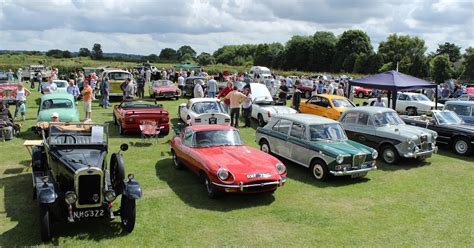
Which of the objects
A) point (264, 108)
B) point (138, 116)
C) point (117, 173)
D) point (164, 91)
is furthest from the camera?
point (164, 91)

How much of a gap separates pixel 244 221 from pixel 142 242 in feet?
6.75

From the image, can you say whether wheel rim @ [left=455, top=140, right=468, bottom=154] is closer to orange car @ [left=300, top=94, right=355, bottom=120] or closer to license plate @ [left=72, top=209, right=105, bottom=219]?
A: orange car @ [left=300, top=94, right=355, bottom=120]

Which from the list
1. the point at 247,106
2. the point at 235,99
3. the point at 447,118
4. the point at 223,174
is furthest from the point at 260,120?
the point at 223,174

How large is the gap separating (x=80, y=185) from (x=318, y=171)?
20.5 feet

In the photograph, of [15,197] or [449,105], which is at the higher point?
[449,105]

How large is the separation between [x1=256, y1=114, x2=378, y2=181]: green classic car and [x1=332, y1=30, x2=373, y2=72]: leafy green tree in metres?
71.8

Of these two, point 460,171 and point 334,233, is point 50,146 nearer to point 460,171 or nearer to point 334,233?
point 334,233

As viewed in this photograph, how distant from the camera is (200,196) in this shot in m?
9.31

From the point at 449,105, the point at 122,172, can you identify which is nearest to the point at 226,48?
the point at 449,105

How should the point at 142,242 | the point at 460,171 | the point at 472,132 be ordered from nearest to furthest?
the point at 142,242 < the point at 460,171 < the point at 472,132

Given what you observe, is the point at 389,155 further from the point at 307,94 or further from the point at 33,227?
the point at 307,94

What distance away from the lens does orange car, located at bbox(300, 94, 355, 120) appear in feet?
59.1

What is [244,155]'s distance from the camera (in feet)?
32.2

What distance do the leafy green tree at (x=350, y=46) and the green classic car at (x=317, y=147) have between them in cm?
7178
